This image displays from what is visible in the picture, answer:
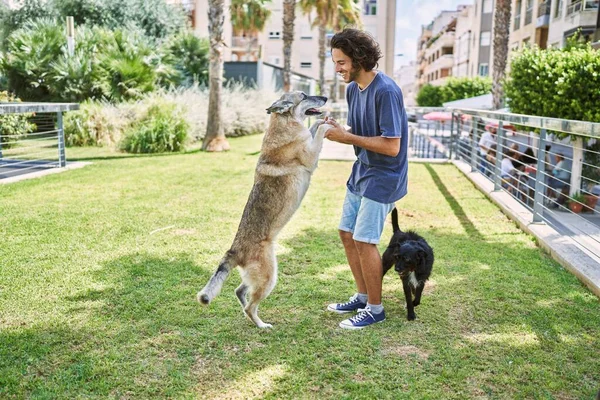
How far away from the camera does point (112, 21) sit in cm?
2747

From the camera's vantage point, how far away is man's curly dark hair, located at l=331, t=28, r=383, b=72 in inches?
141

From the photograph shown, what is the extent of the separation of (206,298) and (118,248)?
2990mm

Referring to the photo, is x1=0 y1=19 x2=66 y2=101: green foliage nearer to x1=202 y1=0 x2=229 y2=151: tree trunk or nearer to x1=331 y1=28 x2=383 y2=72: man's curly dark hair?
x1=202 y1=0 x2=229 y2=151: tree trunk

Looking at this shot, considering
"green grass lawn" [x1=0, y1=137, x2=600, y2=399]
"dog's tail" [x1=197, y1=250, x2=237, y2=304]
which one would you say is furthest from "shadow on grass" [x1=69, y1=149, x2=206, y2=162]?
"dog's tail" [x1=197, y1=250, x2=237, y2=304]

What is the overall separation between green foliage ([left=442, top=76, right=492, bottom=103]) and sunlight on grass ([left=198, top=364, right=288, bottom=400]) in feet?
119

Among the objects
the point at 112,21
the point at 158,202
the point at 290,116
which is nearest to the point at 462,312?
the point at 290,116

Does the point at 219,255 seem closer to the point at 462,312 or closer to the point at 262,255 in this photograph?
the point at 262,255

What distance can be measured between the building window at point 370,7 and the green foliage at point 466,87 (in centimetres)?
1772

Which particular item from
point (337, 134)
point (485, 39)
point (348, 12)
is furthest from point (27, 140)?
point (485, 39)

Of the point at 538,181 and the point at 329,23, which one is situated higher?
the point at 329,23

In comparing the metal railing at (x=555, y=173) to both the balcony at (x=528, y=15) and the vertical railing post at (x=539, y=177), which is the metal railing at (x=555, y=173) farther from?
the balcony at (x=528, y=15)

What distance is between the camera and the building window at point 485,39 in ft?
159

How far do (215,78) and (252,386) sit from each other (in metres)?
13.8

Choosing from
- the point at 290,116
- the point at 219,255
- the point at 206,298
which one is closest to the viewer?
the point at 206,298
